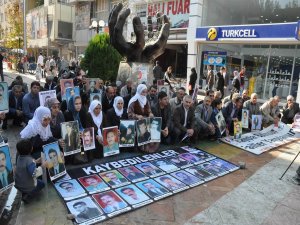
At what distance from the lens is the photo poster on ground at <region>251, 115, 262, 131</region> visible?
28.3 ft

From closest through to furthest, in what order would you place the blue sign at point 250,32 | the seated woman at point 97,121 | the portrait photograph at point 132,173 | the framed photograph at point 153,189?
the framed photograph at point 153,189 < the portrait photograph at point 132,173 < the seated woman at point 97,121 < the blue sign at point 250,32

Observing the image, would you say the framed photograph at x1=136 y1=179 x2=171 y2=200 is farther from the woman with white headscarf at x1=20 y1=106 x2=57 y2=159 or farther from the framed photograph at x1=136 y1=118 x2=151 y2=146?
the woman with white headscarf at x1=20 y1=106 x2=57 y2=159

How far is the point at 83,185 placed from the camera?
4582mm

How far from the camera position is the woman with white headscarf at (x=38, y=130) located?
4.59 m

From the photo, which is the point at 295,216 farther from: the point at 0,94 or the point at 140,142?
the point at 0,94

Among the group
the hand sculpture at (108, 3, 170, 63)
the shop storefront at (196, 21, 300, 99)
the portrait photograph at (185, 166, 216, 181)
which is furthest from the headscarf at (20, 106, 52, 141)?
the shop storefront at (196, 21, 300, 99)

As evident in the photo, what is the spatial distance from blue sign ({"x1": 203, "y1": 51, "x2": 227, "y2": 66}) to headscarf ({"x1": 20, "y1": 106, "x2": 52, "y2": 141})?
13911 mm

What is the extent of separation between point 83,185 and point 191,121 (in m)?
3.36

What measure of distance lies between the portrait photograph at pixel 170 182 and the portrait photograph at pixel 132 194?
1.62 ft

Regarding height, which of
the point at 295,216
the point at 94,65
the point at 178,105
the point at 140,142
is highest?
the point at 94,65

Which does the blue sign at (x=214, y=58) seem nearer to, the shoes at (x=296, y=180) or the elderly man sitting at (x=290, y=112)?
the elderly man sitting at (x=290, y=112)

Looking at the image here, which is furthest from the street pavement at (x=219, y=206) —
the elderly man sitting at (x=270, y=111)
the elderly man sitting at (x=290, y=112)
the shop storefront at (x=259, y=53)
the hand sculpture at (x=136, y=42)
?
the shop storefront at (x=259, y=53)

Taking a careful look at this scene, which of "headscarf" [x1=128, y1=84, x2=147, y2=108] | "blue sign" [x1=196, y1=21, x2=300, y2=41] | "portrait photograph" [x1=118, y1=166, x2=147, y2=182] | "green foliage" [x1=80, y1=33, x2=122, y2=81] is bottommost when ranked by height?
"portrait photograph" [x1=118, y1=166, x2=147, y2=182]

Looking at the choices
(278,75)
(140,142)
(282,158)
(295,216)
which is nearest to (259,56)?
(278,75)
